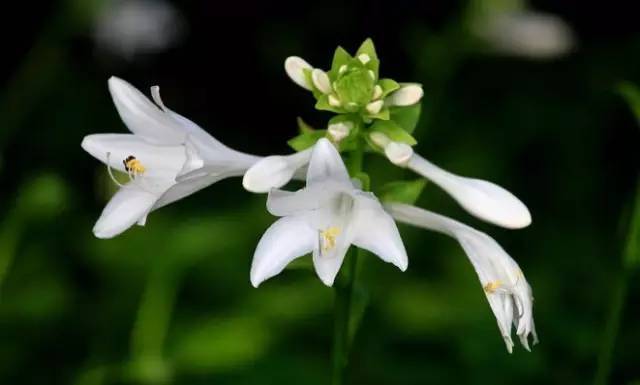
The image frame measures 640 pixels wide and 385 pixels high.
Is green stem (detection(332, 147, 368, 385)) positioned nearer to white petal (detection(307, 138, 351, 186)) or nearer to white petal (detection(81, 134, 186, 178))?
white petal (detection(307, 138, 351, 186))

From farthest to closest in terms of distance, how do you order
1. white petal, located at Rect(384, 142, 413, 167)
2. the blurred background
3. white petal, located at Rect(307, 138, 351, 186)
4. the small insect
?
1. the blurred background
2. the small insect
3. white petal, located at Rect(384, 142, 413, 167)
4. white petal, located at Rect(307, 138, 351, 186)

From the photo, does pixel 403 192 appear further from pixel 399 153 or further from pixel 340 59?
pixel 340 59

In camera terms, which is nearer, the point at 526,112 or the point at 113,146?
the point at 113,146

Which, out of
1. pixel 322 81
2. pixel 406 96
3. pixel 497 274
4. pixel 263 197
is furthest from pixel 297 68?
pixel 263 197

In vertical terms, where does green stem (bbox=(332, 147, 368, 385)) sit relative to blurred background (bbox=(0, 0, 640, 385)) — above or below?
A: above

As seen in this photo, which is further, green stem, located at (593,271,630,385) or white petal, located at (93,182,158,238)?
green stem, located at (593,271,630,385)

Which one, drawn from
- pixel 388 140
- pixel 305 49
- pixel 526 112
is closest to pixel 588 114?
pixel 526 112

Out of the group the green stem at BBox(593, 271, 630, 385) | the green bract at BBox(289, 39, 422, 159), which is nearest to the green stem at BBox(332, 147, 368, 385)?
the green bract at BBox(289, 39, 422, 159)

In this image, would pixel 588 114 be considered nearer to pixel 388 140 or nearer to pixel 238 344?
pixel 238 344
